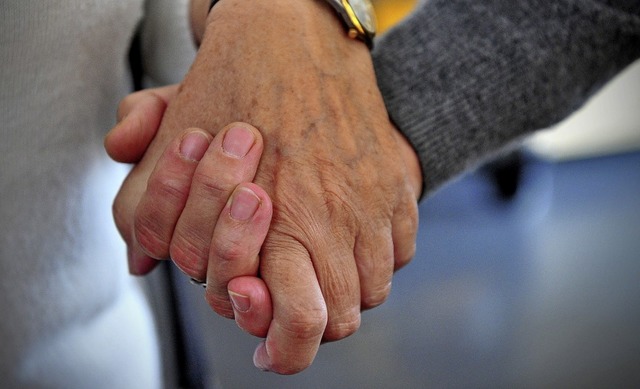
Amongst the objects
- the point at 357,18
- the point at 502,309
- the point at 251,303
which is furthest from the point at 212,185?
the point at 502,309

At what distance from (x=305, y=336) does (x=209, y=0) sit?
37 cm

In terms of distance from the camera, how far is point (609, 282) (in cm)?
195

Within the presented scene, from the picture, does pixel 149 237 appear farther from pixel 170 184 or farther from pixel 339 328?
pixel 339 328

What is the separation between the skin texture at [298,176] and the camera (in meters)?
0.56

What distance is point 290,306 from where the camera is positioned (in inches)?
21.2

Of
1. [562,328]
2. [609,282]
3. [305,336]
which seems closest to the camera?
[305,336]

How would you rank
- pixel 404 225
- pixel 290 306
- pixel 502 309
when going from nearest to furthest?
pixel 290 306, pixel 404 225, pixel 502 309

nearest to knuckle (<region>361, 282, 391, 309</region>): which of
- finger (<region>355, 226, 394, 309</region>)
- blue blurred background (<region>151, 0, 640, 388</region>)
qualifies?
finger (<region>355, 226, 394, 309</region>)

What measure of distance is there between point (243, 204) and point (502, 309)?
1.48m

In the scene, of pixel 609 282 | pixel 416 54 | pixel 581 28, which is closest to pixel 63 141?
pixel 416 54

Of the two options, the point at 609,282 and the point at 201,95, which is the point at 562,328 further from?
the point at 201,95

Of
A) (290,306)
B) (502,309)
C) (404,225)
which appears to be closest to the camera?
(290,306)

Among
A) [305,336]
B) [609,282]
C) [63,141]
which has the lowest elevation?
[609,282]

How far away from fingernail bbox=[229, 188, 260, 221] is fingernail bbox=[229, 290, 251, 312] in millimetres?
62
